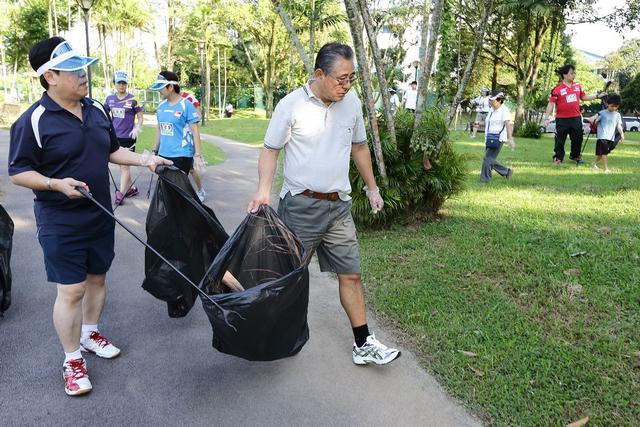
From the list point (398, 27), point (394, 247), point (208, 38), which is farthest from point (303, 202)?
point (208, 38)

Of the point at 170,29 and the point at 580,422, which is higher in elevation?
the point at 170,29

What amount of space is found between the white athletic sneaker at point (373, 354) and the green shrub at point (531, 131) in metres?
21.7

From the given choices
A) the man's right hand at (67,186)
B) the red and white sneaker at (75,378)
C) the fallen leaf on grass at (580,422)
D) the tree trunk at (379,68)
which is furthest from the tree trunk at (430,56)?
the red and white sneaker at (75,378)

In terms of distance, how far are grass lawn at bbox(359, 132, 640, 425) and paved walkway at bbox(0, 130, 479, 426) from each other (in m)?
0.32

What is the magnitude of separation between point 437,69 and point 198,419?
20.3 ft

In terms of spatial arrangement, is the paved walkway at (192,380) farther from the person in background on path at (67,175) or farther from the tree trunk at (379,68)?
the tree trunk at (379,68)

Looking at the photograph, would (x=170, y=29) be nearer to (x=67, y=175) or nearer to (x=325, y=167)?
(x=67, y=175)

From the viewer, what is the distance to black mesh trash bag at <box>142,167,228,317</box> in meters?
3.51

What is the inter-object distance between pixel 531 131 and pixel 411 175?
18.8m

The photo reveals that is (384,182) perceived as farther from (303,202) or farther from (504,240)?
(303,202)

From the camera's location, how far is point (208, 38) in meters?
37.5

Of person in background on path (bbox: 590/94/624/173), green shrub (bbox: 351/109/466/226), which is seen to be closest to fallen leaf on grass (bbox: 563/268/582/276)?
green shrub (bbox: 351/109/466/226)

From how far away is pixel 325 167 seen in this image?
3.19 meters

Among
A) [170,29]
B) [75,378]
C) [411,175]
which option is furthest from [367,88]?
[170,29]
